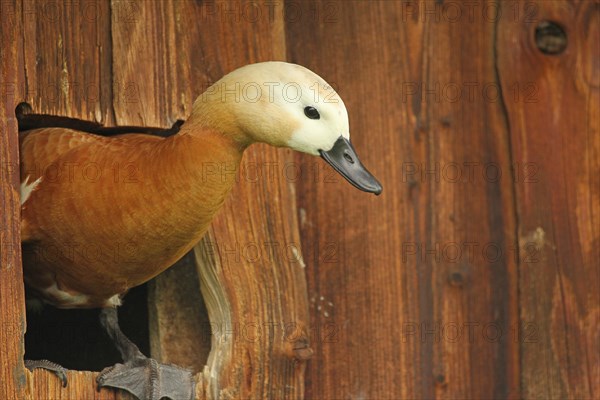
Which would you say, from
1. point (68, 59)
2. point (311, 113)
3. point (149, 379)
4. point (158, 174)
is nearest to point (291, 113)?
point (311, 113)

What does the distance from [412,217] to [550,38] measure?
62 centimetres

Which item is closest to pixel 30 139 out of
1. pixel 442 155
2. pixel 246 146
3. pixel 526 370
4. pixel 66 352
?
pixel 246 146

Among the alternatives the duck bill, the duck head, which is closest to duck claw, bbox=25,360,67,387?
the duck head

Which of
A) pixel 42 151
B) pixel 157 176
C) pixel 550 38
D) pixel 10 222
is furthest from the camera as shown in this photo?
Result: pixel 550 38

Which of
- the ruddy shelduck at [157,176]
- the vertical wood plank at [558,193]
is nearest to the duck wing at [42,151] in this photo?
the ruddy shelduck at [157,176]

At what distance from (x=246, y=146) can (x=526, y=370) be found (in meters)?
0.99

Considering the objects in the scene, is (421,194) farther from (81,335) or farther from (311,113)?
(81,335)

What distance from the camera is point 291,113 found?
3033mm

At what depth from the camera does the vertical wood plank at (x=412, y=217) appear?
3.49 m

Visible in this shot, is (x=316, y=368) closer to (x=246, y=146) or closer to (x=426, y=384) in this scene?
(x=426, y=384)

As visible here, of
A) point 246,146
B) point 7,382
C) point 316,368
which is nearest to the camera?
point 7,382

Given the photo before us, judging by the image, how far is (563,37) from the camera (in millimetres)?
3660

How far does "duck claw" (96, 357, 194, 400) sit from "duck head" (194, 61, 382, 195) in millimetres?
595

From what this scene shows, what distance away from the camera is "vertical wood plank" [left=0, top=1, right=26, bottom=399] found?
9.52 ft
